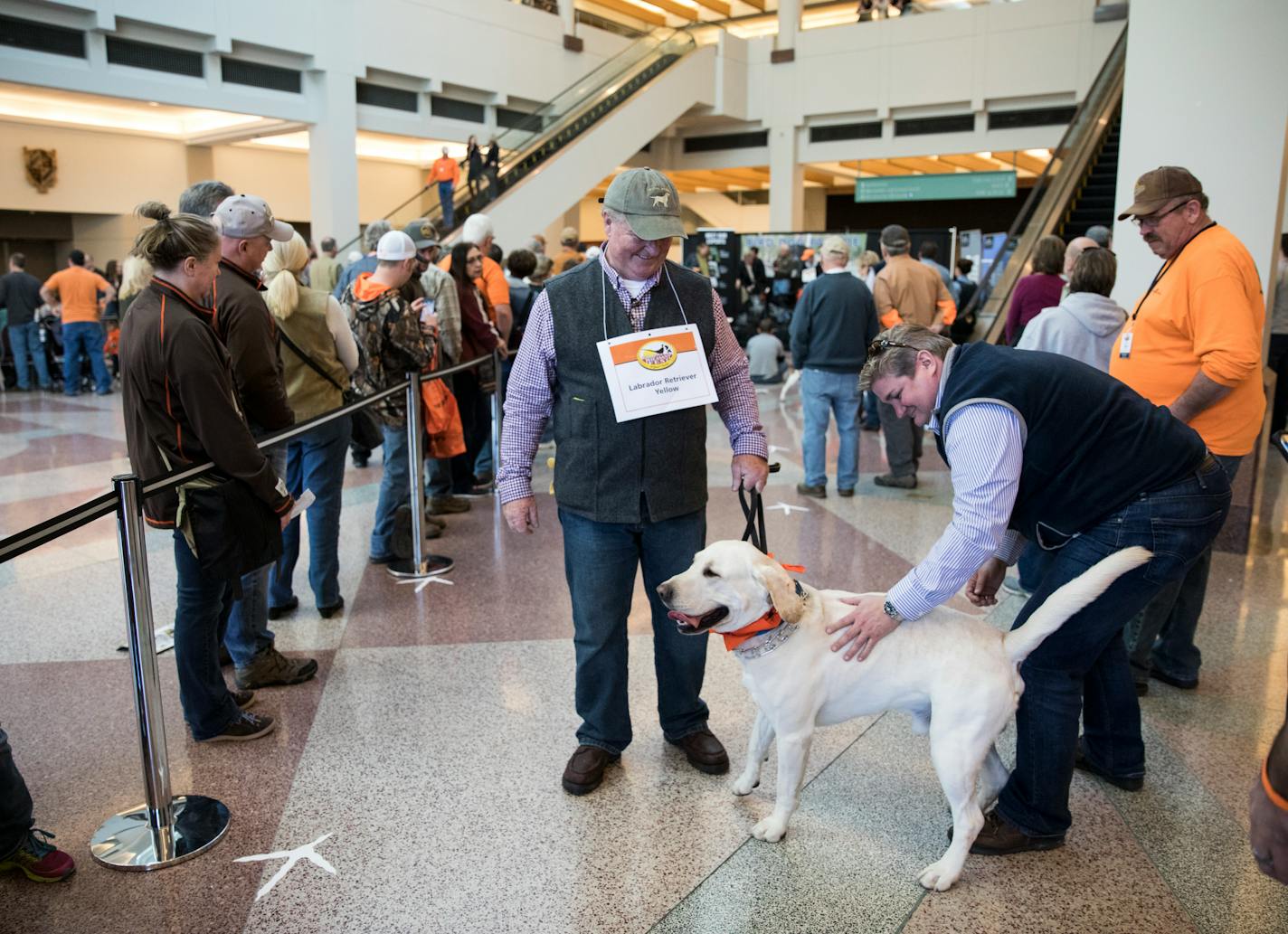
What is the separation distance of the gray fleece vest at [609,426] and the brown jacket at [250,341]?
1.33m

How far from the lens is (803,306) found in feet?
23.0

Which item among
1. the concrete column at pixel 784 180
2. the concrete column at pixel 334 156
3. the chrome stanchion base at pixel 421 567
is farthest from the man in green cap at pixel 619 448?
the concrete column at pixel 784 180

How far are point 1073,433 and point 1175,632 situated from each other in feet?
6.26

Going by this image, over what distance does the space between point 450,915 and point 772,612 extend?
1.14 metres

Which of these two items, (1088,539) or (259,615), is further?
(259,615)

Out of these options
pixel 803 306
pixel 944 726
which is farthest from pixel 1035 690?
pixel 803 306

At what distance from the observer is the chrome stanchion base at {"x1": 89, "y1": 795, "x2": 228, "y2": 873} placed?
8.97 feet

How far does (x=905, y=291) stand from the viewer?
7926 mm

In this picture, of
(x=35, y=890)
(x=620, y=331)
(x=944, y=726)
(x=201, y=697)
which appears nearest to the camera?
(x=944, y=726)

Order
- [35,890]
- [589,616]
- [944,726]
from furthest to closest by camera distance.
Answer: [589,616]
[35,890]
[944,726]

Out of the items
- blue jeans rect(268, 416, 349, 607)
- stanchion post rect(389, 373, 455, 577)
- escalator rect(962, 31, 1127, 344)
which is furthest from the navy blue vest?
escalator rect(962, 31, 1127, 344)

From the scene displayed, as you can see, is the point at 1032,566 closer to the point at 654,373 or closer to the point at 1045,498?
the point at 1045,498

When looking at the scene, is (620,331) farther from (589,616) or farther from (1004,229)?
(1004,229)

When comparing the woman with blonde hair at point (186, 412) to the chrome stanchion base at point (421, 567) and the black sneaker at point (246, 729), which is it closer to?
the black sneaker at point (246, 729)
